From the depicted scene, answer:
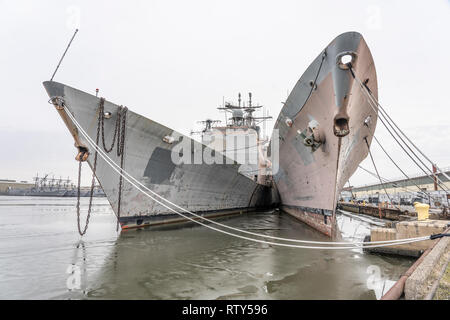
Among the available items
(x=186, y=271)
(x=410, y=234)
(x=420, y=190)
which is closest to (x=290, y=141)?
(x=410, y=234)

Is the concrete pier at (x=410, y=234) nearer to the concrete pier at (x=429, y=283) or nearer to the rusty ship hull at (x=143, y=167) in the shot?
the concrete pier at (x=429, y=283)

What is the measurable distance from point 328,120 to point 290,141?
247 centimetres

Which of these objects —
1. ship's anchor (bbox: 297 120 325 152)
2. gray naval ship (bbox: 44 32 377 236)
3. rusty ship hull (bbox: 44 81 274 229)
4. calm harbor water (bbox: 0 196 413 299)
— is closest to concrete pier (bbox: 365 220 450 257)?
calm harbor water (bbox: 0 196 413 299)

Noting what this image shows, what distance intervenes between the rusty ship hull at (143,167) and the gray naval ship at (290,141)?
0.02 meters

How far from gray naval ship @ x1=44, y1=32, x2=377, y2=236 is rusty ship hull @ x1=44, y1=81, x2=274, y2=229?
22mm

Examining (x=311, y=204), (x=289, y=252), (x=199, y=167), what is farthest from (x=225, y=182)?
(x=289, y=252)

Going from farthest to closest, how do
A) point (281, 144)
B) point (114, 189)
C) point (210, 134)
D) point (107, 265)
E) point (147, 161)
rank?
1. point (210, 134)
2. point (281, 144)
3. point (147, 161)
4. point (114, 189)
5. point (107, 265)

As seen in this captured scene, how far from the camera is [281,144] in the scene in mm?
9320

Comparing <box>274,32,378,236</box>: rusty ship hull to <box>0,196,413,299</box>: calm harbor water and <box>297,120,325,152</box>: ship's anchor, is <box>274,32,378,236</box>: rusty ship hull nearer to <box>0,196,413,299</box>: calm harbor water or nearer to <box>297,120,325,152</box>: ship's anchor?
<box>297,120,325,152</box>: ship's anchor

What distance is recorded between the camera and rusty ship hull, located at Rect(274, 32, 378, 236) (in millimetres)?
5055

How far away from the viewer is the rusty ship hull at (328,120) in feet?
16.6

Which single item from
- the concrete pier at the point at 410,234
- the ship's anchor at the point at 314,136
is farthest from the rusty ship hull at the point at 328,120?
the concrete pier at the point at 410,234
